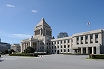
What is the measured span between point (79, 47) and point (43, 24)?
5513 cm

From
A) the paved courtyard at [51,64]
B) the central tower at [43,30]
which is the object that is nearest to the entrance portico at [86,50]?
the paved courtyard at [51,64]

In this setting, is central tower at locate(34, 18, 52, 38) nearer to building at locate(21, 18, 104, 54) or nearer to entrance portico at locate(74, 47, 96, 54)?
building at locate(21, 18, 104, 54)

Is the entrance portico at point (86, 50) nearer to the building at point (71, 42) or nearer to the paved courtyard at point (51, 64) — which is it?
the building at point (71, 42)

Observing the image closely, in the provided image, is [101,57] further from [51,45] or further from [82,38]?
[51,45]

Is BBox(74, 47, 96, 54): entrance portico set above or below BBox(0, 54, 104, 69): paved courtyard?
below

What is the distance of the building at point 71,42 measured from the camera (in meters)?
63.2

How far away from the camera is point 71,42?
278ft

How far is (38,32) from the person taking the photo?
11919 cm

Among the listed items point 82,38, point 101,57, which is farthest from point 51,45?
point 101,57

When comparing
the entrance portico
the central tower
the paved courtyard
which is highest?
the central tower

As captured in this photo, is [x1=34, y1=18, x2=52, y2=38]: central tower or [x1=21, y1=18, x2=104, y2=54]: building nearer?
[x1=21, y1=18, x2=104, y2=54]: building

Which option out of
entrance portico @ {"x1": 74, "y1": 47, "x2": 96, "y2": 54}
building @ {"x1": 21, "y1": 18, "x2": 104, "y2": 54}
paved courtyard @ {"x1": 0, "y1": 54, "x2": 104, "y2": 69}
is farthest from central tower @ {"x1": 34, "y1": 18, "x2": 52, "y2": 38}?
paved courtyard @ {"x1": 0, "y1": 54, "x2": 104, "y2": 69}

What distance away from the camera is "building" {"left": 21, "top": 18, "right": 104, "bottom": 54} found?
2489 inches

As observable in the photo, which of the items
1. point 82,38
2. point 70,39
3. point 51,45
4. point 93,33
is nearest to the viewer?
point 93,33
